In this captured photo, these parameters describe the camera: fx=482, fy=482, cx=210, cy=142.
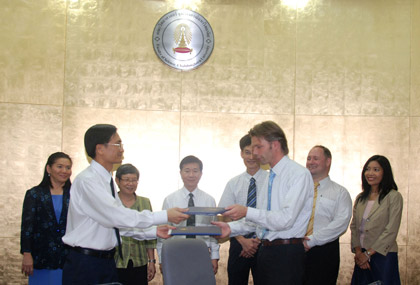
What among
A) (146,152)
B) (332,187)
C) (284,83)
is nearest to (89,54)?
(146,152)

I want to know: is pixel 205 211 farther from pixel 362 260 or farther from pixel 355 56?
pixel 355 56

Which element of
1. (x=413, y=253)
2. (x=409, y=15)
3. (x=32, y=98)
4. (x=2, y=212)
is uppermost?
(x=409, y=15)

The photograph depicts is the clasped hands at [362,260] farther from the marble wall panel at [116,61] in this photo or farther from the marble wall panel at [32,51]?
the marble wall panel at [32,51]

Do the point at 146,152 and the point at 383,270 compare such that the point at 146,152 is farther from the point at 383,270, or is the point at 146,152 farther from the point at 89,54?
the point at 383,270

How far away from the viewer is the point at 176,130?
19.5 feet

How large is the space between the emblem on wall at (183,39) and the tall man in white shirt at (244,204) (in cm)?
157

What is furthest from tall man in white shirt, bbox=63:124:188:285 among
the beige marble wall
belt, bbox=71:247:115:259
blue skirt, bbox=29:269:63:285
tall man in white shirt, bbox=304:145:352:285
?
the beige marble wall

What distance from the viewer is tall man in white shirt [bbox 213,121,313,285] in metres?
3.25

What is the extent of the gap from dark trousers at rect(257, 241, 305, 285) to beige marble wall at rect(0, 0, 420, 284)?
8.52 feet

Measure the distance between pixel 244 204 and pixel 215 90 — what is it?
1.85m

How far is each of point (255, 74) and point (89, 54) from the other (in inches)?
80.4

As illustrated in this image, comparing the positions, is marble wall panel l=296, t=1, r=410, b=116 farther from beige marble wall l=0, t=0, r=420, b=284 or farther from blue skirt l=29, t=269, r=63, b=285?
blue skirt l=29, t=269, r=63, b=285

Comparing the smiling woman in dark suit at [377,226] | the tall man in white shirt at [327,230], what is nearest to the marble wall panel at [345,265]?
the smiling woman in dark suit at [377,226]

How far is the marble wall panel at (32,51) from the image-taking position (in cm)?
569
